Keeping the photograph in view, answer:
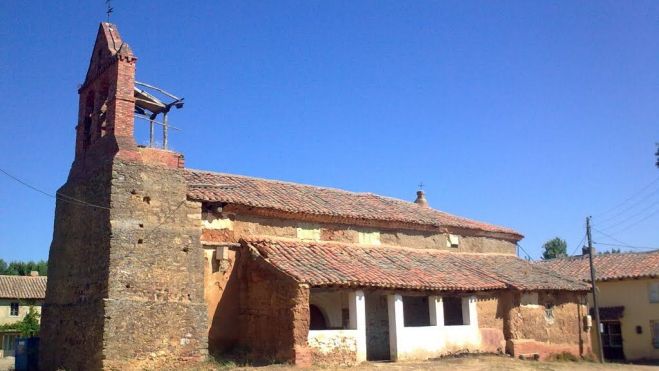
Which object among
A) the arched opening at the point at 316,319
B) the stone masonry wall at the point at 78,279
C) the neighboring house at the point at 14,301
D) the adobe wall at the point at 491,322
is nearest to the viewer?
the stone masonry wall at the point at 78,279

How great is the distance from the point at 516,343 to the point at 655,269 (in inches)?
513

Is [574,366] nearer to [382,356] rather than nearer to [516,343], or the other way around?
[516,343]

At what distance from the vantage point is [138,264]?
1456 cm

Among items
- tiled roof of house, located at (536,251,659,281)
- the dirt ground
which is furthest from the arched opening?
tiled roof of house, located at (536,251,659,281)

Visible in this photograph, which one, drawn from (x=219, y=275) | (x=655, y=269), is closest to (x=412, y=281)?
(x=219, y=275)

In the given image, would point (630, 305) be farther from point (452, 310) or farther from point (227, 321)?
point (227, 321)

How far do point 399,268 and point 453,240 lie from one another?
17.1 feet

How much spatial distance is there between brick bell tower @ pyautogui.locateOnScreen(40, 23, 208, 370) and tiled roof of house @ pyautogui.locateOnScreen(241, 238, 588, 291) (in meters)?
2.41

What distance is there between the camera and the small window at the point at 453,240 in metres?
23.2

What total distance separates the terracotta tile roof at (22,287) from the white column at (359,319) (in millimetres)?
27483

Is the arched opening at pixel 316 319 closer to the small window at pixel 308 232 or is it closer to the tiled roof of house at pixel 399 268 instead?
the tiled roof of house at pixel 399 268

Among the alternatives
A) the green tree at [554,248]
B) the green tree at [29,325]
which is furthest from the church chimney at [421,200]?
the green tree at [554,248]

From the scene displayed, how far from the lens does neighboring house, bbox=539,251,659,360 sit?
28.9m

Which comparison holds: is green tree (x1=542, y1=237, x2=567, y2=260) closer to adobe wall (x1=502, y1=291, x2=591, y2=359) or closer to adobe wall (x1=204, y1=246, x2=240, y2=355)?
adobe wall (x1=502, y1=291, x2=591, y2=359)
